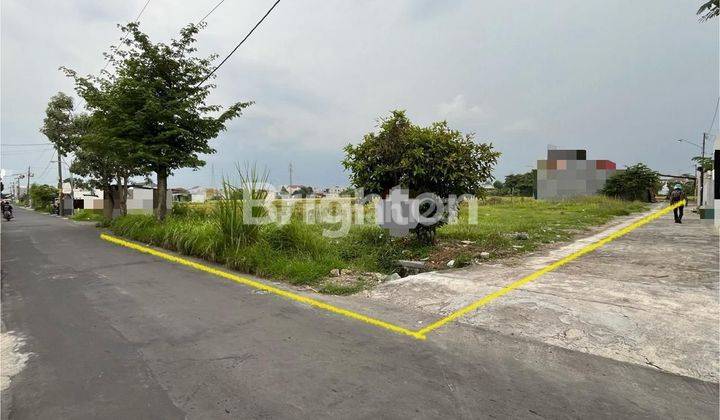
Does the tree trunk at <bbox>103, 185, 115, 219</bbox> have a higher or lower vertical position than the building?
lower

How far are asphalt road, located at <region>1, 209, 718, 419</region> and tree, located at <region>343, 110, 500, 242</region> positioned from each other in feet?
12.8

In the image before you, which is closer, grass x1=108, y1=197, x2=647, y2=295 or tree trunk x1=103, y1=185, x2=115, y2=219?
grass x1=108, y1=197, x2=647, y2=295

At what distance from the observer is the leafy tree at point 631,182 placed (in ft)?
108

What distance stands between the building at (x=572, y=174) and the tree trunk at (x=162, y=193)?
34.2m

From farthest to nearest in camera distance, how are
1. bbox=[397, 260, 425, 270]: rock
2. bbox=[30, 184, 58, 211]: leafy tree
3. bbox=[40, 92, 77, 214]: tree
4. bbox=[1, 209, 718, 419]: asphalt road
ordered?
bbox=[30, 184, 58, 211]: leafy tree
bbox=[40, 92, 77, 214]: tree
bbox=[397, 260, 425, 270]: rock
bbox=[1, 209, 718, 419]: asphalt road

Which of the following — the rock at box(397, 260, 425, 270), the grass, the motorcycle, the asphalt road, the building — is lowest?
the asphalt road

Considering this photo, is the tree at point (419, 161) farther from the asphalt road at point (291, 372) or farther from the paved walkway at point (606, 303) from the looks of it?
the asphalt road at point (291, 372)

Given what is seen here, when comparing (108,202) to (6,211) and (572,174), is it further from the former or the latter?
(572,174)

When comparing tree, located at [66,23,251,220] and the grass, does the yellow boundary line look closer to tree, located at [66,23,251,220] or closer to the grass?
the grass

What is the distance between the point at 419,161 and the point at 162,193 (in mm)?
9120

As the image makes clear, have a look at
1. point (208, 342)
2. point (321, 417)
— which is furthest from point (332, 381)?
point (208, 342)

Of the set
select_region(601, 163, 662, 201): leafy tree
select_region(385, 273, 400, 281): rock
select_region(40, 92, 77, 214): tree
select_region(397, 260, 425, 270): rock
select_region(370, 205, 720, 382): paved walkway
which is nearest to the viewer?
select_region(370, 205, 720, 382): paved walkway

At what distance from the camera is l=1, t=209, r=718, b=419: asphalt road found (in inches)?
99.3

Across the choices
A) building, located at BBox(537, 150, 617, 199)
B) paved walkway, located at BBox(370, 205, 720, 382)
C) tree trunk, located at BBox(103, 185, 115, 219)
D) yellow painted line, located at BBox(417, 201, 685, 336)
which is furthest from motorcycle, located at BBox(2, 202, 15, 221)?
building, located at BBox(537, 150, 617, 199)
